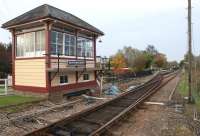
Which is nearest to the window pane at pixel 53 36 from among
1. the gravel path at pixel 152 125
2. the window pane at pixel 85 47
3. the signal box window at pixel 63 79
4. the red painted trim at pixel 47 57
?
the red painted trim at pixel 47 57

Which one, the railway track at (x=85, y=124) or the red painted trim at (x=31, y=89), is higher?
the red painted trim at (x=31, y=89)

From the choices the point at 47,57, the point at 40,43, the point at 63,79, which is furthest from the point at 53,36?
the point at 63,79

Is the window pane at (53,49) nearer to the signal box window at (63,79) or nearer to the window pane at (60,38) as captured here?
the window pane at (60,38)

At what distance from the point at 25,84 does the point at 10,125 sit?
7.16 metres

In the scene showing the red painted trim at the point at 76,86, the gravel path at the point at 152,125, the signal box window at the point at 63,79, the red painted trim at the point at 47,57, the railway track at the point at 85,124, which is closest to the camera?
the railway track at the point at 85,124

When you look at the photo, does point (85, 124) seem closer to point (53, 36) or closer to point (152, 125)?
point (152, 125)

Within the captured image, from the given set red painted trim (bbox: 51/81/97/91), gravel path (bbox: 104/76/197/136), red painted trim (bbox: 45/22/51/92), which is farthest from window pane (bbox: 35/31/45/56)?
gravel path (bbox: 104/76/197/136)

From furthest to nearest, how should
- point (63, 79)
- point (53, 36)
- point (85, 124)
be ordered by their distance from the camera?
point (63, 79), point (53, 36), point (85, 124)

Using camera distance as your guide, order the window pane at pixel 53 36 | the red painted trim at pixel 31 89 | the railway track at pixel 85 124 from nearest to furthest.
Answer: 1. the railway track at pixel 85 124
2. the red painted trim at pixel 31 89
3. the window pane at pixel 53 36

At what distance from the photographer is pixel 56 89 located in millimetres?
14531

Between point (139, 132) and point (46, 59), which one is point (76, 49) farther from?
point (139, 132)

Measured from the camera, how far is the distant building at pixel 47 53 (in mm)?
14008

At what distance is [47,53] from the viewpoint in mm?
13930

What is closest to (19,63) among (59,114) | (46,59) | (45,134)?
(46,59)
